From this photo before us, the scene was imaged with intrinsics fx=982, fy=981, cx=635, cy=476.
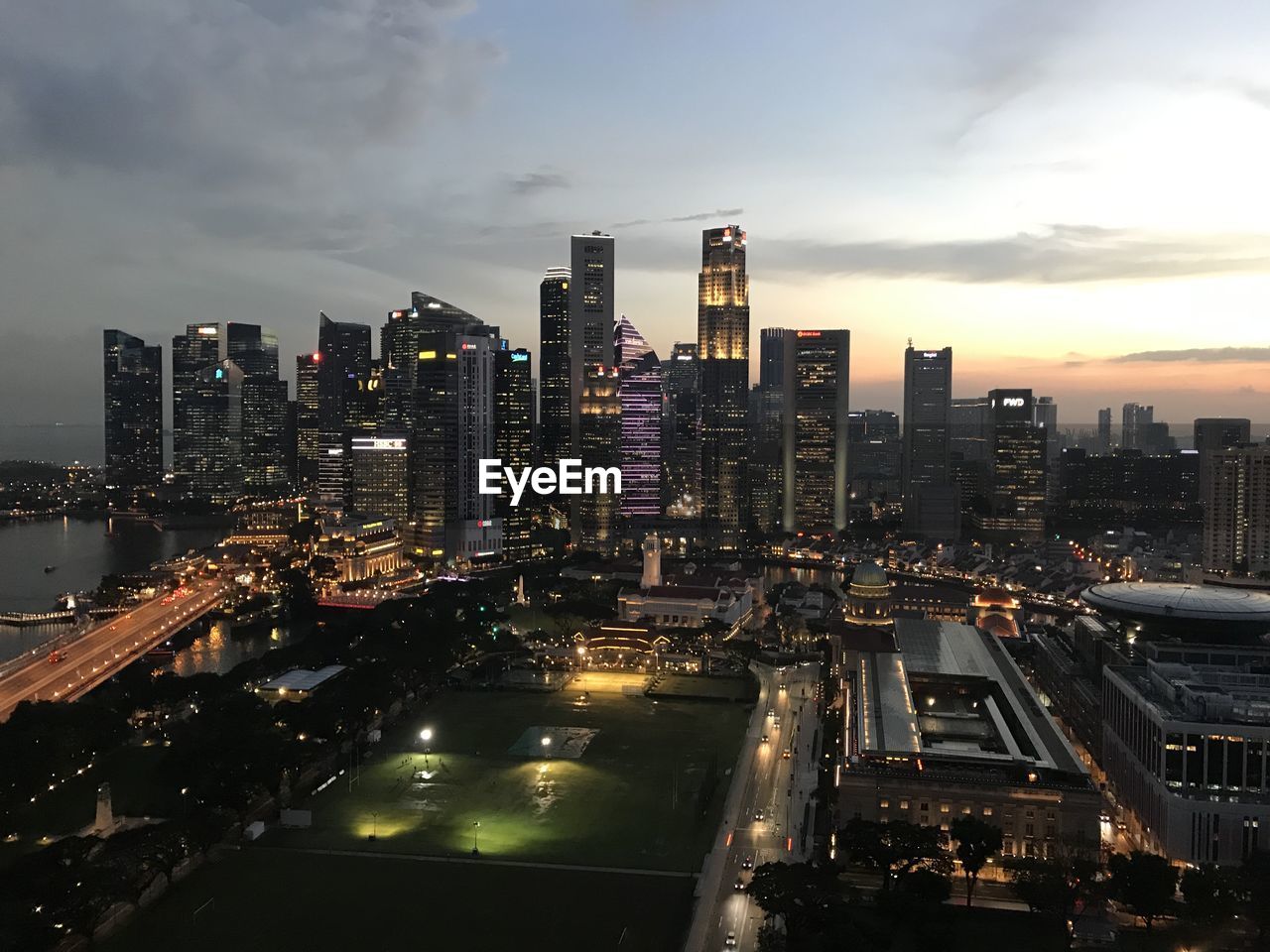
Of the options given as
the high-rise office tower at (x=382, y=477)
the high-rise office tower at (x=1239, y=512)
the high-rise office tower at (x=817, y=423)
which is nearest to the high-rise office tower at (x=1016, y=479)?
the high-rise office tower at (x=817, y=423)

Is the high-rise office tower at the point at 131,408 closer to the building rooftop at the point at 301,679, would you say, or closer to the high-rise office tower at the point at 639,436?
the high-rise office tower at the point at 639,436

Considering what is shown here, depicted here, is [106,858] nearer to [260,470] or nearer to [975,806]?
[975,806]

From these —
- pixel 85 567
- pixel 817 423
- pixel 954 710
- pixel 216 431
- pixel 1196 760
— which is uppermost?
pixel 817 423

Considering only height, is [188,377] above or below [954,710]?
above

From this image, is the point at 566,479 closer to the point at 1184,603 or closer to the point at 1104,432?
the point at 1184,603

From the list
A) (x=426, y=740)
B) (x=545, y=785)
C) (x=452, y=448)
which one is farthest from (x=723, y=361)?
(x=545, y=785)

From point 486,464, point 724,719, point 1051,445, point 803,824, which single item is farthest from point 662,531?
point 1051,445
